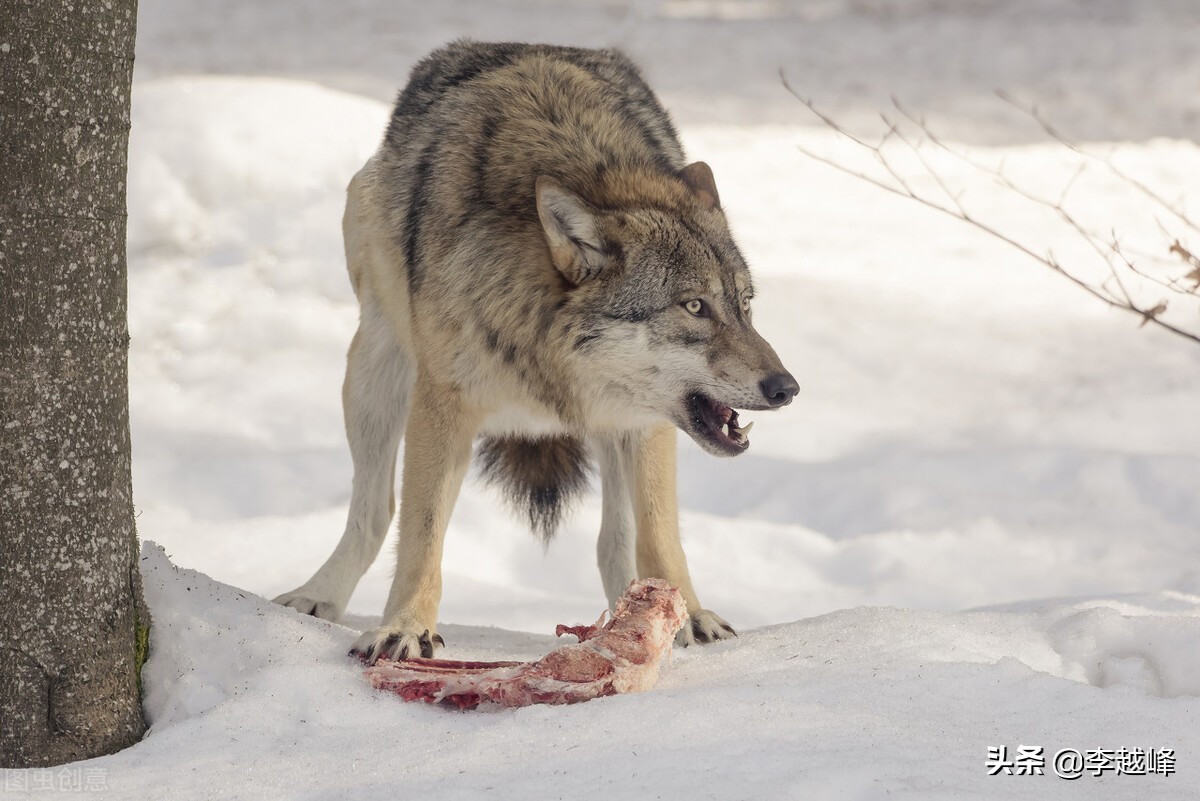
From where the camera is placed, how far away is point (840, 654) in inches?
128

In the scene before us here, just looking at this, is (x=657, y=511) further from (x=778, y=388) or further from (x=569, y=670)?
(x=569, y=670)

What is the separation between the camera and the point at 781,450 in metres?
7.67

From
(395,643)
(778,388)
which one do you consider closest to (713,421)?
(778,388)

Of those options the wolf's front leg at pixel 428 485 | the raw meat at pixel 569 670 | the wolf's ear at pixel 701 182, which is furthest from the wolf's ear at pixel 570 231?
the raw meat at pixel 569 670

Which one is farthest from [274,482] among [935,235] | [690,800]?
[935,235]

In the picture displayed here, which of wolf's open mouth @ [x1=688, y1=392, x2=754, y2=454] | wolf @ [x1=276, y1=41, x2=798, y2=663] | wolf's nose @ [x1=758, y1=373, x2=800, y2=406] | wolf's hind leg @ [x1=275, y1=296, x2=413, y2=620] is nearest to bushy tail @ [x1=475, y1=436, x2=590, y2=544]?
wolf @ [x1=276, y1=41, x2=798, y2=663]

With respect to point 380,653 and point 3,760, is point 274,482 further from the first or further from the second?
point 3,760

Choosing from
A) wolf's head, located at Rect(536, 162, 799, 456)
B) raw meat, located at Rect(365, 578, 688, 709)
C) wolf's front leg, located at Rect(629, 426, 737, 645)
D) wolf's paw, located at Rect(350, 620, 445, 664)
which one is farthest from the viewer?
wolf's front leg, located at Rect(629, 426, 737, 645)

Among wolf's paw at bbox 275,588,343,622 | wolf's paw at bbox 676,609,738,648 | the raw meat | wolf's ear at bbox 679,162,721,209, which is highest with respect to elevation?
wolf's ear at bbox 679,162,721,209

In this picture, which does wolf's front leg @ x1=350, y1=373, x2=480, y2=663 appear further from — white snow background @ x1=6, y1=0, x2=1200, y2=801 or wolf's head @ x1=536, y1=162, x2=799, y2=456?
wolf's head @ x1=536, y1=162, x2=799, y2=456

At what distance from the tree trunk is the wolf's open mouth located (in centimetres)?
148

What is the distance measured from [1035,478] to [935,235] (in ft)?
12.4

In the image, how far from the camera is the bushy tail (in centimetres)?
465

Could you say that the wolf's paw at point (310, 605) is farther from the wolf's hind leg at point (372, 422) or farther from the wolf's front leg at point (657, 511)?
the wolf's front leg at point (657, 511)
